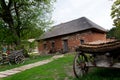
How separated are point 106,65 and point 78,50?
115cm

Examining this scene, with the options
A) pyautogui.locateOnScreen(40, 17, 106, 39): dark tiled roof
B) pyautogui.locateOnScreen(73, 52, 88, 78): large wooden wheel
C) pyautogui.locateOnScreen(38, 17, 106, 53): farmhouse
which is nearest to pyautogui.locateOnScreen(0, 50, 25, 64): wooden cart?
pyautogui.locateOnScreen(73, 52, 88, 78): large wooden wheel

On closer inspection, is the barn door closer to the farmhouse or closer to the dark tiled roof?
the farmhouse

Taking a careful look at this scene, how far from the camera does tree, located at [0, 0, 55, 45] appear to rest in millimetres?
20516

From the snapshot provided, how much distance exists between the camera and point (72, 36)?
26906 mm

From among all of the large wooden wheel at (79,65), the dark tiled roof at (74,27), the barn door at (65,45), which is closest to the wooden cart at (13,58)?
the large wooden wheel at (79,65)

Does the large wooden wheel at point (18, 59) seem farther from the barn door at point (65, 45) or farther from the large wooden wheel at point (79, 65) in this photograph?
the barn door at point (65, 45)

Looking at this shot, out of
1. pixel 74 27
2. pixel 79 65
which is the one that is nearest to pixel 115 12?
pixel 74 27

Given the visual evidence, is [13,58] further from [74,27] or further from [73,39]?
[74,27]

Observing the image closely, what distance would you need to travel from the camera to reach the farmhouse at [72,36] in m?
25.1

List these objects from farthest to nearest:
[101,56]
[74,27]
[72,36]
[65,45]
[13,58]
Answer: [65,45] < [74,27] < [72,36] < [13,58] < [101,56]

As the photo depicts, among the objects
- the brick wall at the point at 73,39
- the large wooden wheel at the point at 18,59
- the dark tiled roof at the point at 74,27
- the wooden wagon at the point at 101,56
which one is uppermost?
the dark tiled roof at the point at 74,27

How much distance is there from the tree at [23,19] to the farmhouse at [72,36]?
5.08m

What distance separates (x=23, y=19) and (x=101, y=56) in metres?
16.8

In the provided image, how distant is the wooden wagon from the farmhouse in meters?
16.0
